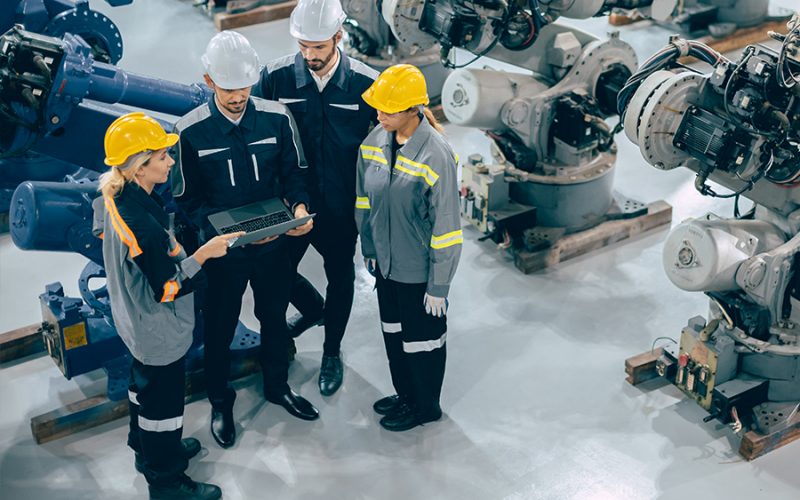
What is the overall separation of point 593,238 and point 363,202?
2.28m

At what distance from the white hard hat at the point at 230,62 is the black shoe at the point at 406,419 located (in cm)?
180

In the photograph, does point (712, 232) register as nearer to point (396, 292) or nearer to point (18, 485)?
point (396, 292)

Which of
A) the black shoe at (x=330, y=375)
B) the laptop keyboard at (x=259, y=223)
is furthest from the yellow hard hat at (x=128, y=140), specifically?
the black shoe at (x=330, y=375)

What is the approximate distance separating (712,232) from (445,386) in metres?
1.59

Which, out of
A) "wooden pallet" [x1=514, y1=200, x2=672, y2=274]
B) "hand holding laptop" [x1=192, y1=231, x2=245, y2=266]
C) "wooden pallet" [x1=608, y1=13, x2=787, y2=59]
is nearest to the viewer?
"hand holding laptop" [x1=192, y1=231, x2=245, y2=266]

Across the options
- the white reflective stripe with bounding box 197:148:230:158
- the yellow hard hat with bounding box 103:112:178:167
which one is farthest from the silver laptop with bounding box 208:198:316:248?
the yellow hard hat with bounding box 103:112:178:167

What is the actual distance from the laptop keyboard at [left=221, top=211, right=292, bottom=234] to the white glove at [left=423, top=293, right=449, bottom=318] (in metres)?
0.74

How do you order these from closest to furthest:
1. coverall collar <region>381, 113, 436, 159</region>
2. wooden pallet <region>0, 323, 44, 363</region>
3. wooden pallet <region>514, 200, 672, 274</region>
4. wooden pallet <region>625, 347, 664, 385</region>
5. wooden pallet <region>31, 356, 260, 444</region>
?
coverall collar <region>381, 113, 436, 159</region> → wooden pallet <region>31, 356, 260, 444</region> → wooden pallet <region>625, 347, 664, 385</region> → wooden pallet <region>0, 323, 44, 363</region> → wooden pallet <region>514, 200, 672, 274</region>

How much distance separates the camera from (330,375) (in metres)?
5.63

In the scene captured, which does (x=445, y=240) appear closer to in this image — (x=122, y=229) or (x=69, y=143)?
(x=122, y=229)

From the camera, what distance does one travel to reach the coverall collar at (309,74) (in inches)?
202

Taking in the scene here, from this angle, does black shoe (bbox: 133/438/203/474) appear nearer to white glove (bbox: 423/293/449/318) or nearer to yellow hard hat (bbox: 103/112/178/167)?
white glove (bbox: 423/293/449/318)

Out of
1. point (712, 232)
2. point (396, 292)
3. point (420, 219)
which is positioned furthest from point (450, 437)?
point (712, 232)

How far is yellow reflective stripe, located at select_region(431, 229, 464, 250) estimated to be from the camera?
4.75 meters
